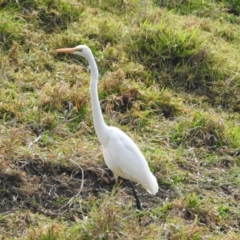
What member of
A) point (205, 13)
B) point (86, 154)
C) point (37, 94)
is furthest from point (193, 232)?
point (205, 13)

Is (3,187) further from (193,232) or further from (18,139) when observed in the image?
(193,232)

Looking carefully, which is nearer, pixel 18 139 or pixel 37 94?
pixel 18 139

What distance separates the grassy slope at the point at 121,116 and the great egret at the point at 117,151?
7.4 inches

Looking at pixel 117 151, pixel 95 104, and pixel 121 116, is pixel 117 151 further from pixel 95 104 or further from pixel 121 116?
pixel 121 116

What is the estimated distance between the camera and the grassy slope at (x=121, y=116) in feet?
15.0

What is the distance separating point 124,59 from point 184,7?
199cm

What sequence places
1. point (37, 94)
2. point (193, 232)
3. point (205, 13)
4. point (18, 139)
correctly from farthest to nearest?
point (205, 13) → point (37, 94) → point (18, 139) → point (193, 232)

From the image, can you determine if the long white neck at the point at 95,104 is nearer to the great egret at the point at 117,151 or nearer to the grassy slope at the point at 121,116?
the great egret at the point at 117,151

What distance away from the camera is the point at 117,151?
4777 millimetres

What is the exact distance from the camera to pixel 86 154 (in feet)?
17.2

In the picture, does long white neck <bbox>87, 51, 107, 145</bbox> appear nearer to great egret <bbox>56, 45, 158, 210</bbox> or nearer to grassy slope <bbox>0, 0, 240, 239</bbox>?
great egret <bbox>56, 45, 158, 210</bbox>

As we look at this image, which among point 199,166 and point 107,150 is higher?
point 107,150

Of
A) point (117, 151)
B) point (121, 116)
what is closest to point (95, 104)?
point (117, 151)

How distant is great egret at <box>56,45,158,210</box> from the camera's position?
4.68 meters
